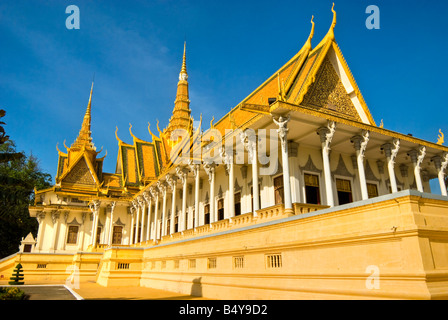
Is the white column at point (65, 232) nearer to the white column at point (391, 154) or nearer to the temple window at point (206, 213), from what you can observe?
the temple window at point (206, 213)

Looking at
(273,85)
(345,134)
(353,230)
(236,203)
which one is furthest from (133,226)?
(353,230)

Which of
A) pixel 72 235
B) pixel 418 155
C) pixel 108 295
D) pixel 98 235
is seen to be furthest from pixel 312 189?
pixel 72 235

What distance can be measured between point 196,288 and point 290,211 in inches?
209

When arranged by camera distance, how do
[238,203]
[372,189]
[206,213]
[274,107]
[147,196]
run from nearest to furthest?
[274,107], [372,189], [238,203], [206,213], [147,196]

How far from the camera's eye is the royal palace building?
20.9ft

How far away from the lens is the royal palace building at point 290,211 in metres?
6.38

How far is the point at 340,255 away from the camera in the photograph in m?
7.24

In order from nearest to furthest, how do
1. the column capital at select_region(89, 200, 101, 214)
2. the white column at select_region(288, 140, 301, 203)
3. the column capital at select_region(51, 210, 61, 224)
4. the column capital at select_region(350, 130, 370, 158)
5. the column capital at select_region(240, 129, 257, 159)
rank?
the column capital at select_region(240, 129, 257, 159)
the column capital at select_region(350, 130, 370, 158)
the white column at select_region(288, 140, 301, 203)
the column capital at select_region(89, 200, 101, 214)
the column capital at select_region(51, 210, 61, 224)

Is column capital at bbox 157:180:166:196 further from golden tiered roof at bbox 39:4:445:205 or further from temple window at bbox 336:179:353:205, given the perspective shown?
temple window at bbox 336:179:353:205

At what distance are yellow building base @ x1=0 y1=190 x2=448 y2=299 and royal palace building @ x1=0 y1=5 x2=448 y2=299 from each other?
0.08ft

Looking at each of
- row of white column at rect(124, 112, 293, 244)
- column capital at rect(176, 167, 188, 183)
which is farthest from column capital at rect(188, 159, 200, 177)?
column capital at rect(176, 167, 188, 183)

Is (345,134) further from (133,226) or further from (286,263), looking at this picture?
(133,226)

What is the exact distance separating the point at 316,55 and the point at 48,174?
48.9 metres

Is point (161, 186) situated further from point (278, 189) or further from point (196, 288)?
point (196, 288)
